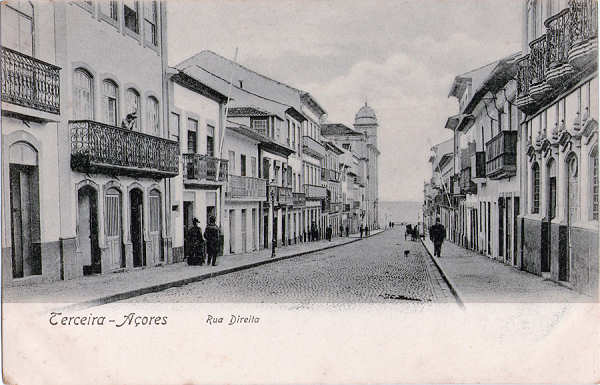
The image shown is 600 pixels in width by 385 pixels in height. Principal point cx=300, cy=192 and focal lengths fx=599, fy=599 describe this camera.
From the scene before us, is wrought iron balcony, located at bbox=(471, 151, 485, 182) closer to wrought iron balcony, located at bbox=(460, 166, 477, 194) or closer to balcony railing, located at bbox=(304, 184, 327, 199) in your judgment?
wrought iron balcony, located at bbox=(460, 166, 477, 194)

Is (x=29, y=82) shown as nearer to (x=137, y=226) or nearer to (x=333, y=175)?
(x=137, y=226)

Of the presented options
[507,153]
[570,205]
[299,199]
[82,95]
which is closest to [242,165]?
[299,199]

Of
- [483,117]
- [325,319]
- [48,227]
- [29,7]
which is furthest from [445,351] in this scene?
[483,117]

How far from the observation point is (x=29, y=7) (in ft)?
34.0

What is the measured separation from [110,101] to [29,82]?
402cm

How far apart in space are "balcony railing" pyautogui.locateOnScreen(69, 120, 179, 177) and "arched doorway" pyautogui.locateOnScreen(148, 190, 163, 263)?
0.70 metres

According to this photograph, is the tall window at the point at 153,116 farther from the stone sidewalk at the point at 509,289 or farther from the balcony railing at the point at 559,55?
the balcony railing at the point at 559,55

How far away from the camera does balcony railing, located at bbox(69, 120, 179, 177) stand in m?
12.4

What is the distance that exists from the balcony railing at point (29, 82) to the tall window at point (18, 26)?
21 centimetres

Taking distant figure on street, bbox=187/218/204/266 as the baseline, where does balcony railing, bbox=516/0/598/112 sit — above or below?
above

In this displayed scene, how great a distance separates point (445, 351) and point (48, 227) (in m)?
7.57

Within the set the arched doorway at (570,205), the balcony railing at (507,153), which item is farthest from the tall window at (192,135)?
the arched doorway at (570,205)

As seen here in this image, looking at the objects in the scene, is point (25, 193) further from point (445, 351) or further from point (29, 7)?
point (445, 351)

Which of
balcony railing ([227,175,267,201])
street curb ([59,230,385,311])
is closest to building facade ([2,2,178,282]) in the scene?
street curb ([59,230,385,311])
